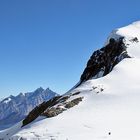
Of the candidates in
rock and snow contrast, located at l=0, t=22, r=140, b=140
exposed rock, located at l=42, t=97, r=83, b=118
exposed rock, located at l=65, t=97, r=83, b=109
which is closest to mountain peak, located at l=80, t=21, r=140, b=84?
rock and snow contrast, located at l=0, t=22, r=140, b=140

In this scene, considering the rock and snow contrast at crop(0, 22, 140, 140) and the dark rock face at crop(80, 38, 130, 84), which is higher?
the dark rock face at crop(80, 38, 130, 84)

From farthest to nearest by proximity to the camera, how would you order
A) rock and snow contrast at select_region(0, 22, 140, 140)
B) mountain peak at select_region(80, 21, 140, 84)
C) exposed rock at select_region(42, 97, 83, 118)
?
1. mountain peak at select_region(80, 21, 140, 84)
2. exposed rock at select_region(42, 97, 83, 118)
3. rock and snow contrast at select_region(0, 22, 140, 140)

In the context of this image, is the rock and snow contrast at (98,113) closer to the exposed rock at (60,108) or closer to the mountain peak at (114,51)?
the exposed rock at (60,108)

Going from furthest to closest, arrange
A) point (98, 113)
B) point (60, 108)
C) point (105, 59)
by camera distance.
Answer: point (105, 59) < point (60, 108) < point (98, 113)

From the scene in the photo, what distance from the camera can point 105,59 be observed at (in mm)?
69188

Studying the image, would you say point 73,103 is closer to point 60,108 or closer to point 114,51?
point 60,108

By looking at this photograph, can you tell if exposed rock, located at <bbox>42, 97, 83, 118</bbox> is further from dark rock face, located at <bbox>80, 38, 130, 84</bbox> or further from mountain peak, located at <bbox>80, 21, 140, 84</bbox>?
dark rock face, located at <bbox>80, 38, 130, 84</bbox>

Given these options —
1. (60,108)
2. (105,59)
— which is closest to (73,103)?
(60,108)

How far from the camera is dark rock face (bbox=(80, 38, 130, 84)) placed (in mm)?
62119

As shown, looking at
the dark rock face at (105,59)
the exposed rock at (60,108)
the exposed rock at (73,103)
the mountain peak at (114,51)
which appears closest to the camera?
the exposed rock at (60,108)

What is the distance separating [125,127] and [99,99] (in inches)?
368

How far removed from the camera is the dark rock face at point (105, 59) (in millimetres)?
62119

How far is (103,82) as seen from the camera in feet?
156

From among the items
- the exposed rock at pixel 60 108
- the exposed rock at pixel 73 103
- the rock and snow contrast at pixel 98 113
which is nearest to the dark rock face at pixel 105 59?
the rock and snow contrast at pixel 98 113
